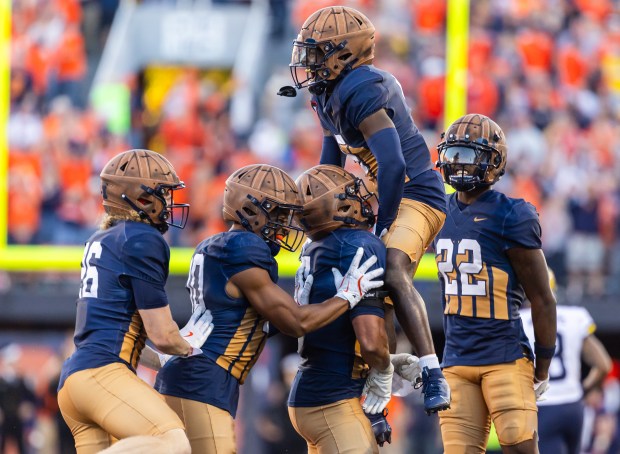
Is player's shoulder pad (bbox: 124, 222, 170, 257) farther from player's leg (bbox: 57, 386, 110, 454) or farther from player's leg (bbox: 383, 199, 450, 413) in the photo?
player's leg (bbox: 383, 199, 450, 413)

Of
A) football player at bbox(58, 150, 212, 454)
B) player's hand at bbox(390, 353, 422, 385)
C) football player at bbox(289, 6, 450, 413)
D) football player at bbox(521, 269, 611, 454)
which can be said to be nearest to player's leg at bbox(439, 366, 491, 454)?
player's hand at bbox(390, 353, 422, 385)

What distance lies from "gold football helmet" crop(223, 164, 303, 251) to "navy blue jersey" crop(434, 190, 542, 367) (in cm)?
99

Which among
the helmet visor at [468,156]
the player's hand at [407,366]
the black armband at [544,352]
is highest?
the helmet visor at [468,156]

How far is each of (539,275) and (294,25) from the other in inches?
310

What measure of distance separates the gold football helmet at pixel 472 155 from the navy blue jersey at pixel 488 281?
0.13 meters

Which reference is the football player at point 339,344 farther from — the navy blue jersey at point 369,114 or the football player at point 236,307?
the navy blue jersey at point 369,114

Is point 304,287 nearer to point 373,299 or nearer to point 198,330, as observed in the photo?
point 373,299

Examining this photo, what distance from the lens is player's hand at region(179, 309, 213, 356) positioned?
5.11 meters

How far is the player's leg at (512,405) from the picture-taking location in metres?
5.63

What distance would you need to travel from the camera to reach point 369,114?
553cm

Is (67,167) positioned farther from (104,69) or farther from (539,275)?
(539,275)

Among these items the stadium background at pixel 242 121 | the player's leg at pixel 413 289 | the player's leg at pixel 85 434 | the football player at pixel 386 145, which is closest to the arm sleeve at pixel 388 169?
the football player at pixel 386 145

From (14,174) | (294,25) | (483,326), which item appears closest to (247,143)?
(294,25)

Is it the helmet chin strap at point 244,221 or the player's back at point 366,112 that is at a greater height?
the player's back at point 366,112
